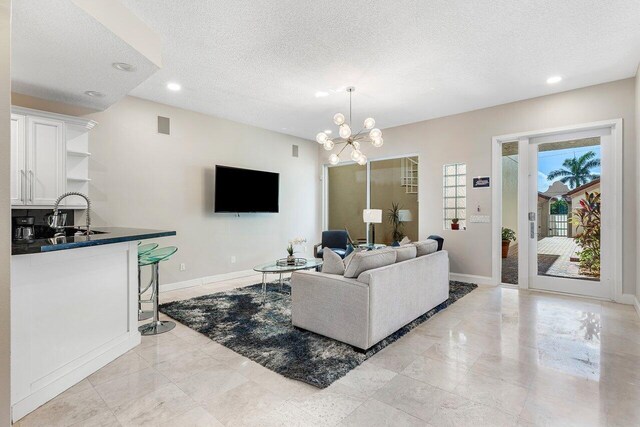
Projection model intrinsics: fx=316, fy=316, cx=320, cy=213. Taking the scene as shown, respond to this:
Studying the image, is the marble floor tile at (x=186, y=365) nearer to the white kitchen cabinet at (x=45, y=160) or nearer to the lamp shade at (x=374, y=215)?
the white kitchen cabinet at (x=45, y=160)

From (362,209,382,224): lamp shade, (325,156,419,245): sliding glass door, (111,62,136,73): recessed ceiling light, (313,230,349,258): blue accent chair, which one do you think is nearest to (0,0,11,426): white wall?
(111,62,136,73): recessed ceiling light

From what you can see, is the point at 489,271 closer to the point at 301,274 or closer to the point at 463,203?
the point at 463,203

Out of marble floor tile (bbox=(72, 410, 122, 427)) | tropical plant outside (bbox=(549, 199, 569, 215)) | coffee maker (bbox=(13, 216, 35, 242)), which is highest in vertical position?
tropical plant outside (bbox=(549, 199, 569, 215))

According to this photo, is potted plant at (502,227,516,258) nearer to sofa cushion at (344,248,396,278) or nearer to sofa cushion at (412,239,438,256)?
sofa cushion at (412,239,438,256)

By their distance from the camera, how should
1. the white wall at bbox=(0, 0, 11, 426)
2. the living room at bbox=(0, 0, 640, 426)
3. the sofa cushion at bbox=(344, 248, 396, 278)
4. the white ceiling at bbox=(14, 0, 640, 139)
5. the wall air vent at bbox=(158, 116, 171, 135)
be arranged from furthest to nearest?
the wall air vent at bbox=(158, 116, 171, 135) → the sofa cushion at bbox=(344, 248, 396, 278) → the white ceiling at bbox=(14, 0, 640, 139) → the living room at bbox=(0, 0, 640, 426) → the white wall at bbox=(0, 0, 11, 426)

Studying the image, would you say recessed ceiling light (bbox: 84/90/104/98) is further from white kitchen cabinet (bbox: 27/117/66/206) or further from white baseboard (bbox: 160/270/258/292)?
white baseboard (bbox: 160/270/258/292)

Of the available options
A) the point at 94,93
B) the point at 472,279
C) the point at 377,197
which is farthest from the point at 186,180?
the point at 472,279

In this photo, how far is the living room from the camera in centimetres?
208

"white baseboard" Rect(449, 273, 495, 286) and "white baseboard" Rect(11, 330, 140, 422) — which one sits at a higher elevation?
"white baseboard" Rect(449, 273, 495, 286)

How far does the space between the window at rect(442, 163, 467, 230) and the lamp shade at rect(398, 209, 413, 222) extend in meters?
0.86

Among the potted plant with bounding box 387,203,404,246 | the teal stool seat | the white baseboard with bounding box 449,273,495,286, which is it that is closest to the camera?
the teal stool seat

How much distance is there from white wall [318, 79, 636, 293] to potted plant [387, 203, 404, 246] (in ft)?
2.30

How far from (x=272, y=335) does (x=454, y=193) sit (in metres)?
4.08

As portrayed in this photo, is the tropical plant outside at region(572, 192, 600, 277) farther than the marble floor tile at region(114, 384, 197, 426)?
Yes
